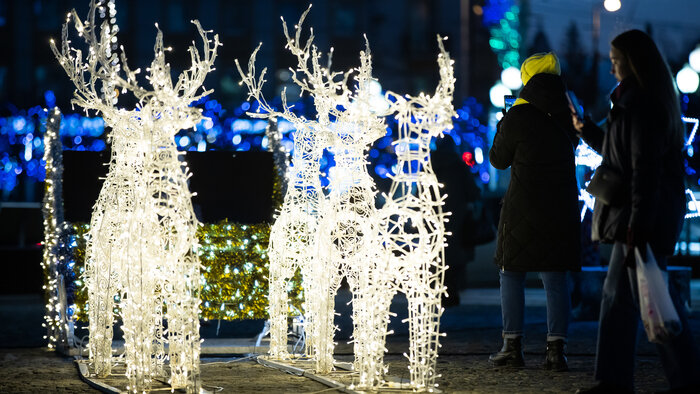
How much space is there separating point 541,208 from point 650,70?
146 cm

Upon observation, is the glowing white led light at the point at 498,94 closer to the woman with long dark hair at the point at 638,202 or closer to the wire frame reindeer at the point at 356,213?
the wire frame reindeer at the point at 356,213

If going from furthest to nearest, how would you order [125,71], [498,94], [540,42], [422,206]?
[540,42] → [498,94] → [125,71] → [422,206]

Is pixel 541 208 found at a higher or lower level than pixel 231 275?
higher

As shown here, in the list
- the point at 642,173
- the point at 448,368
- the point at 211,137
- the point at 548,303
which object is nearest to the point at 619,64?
the point at 642,173

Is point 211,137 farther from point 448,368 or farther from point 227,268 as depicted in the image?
point 448,368

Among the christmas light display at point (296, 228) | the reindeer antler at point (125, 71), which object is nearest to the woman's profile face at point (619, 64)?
the christmas light display at point (296, 228)

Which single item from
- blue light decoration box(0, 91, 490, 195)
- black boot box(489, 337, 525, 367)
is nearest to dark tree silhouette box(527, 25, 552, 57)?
blue light decoration box(0, 91, 490, 195)

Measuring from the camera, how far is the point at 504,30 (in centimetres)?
1802

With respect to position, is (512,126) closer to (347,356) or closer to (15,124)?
(347,356)

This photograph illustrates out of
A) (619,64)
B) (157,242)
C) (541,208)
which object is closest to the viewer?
(619,64)

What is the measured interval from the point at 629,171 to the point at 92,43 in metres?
3.10

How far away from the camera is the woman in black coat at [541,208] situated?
6.01 m

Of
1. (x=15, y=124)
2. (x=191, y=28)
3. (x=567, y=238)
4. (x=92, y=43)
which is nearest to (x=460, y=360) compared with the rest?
(x=567, y=238)

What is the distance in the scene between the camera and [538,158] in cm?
605
